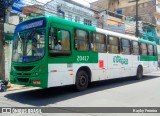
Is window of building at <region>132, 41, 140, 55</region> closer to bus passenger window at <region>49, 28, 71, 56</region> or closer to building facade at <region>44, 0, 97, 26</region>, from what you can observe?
bus passenger window at <region>49, 28, 71, 56</region>

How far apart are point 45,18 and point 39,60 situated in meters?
1.62

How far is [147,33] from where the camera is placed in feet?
136

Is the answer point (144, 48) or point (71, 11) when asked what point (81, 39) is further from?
point (71, 11)

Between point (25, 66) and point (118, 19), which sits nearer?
point (25, 66)

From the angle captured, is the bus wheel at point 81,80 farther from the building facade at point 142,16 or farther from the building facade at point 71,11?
the building facade at point 142,16

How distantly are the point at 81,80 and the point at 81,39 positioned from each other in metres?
1.84

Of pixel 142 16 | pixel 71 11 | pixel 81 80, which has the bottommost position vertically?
pixel 81 80

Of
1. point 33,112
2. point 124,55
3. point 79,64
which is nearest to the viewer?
point 33,112

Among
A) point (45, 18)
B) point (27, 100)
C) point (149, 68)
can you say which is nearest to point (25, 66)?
point (27, 100)

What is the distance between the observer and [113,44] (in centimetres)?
1229

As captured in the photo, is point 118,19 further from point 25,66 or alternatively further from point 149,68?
point 25,66

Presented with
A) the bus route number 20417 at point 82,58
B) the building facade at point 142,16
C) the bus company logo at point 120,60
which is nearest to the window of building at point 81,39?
the bus route number 20417 at point 82,58

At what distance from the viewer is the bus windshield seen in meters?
8.33

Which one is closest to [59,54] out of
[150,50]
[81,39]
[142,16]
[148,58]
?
[81,39]
